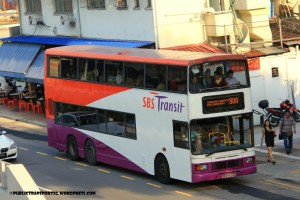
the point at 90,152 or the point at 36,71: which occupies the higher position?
the point at 36,71

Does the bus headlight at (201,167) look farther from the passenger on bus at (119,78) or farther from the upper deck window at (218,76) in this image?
the passenger on bus at (119,78)

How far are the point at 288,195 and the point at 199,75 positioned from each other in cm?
400

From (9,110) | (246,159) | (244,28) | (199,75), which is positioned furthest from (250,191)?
(9,110)

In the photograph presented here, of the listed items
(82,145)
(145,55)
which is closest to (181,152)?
(145,55)

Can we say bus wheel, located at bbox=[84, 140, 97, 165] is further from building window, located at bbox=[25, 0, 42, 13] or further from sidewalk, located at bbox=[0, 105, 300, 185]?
building window, located at bbox=[25, 0, 42, 13]

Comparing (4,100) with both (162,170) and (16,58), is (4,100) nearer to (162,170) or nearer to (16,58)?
(16,58)

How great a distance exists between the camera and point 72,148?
89.6ft

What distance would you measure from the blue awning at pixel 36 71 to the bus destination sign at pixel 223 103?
17.4 metres

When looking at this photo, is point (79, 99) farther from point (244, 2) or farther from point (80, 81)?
point (244, 2)

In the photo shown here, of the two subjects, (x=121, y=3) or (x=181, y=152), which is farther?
(x=121, y=3)

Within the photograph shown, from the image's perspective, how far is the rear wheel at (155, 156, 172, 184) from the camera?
2236 centimetres

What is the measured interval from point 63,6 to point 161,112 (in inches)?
746

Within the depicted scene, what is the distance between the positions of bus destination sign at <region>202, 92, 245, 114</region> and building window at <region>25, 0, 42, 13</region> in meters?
22.8

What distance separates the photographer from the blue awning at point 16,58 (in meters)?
40.2
